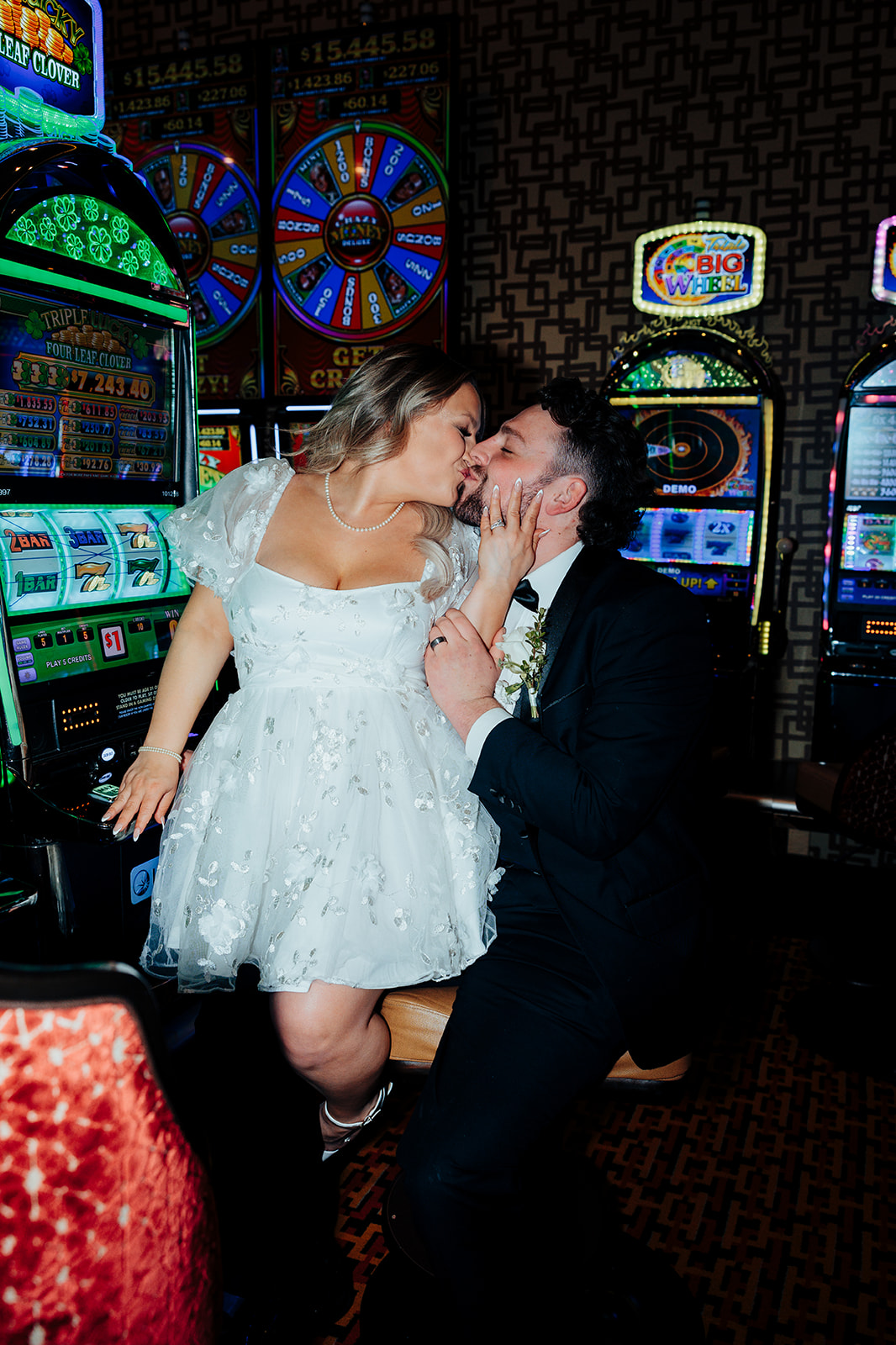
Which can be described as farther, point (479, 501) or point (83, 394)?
point (83, 394)

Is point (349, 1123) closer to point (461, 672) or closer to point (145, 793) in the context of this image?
point (145, 793)

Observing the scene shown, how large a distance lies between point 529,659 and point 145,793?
2.54 feet

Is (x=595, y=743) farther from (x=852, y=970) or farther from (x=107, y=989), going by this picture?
(x=852, y=970)

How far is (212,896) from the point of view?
169cm

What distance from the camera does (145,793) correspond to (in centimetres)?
181

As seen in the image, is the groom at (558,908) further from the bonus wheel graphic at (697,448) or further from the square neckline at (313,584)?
the bonus wheel graphic at (697,448)

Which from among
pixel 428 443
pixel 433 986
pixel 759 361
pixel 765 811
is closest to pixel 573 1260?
pixel 433 986

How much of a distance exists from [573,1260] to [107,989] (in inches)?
52.5

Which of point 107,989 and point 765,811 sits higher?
point 107,989

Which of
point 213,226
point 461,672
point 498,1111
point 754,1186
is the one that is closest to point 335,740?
Result: point 461,672

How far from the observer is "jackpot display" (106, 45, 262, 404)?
15.0ft

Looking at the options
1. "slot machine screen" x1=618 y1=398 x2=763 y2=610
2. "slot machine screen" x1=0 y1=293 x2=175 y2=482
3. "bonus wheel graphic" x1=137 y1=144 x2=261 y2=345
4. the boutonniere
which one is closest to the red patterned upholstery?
the boutonniere

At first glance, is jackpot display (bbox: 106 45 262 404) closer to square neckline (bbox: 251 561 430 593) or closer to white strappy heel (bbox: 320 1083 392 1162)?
square neckline (bbox: 251 561 430 593)

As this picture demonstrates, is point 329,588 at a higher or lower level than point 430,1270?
higher
